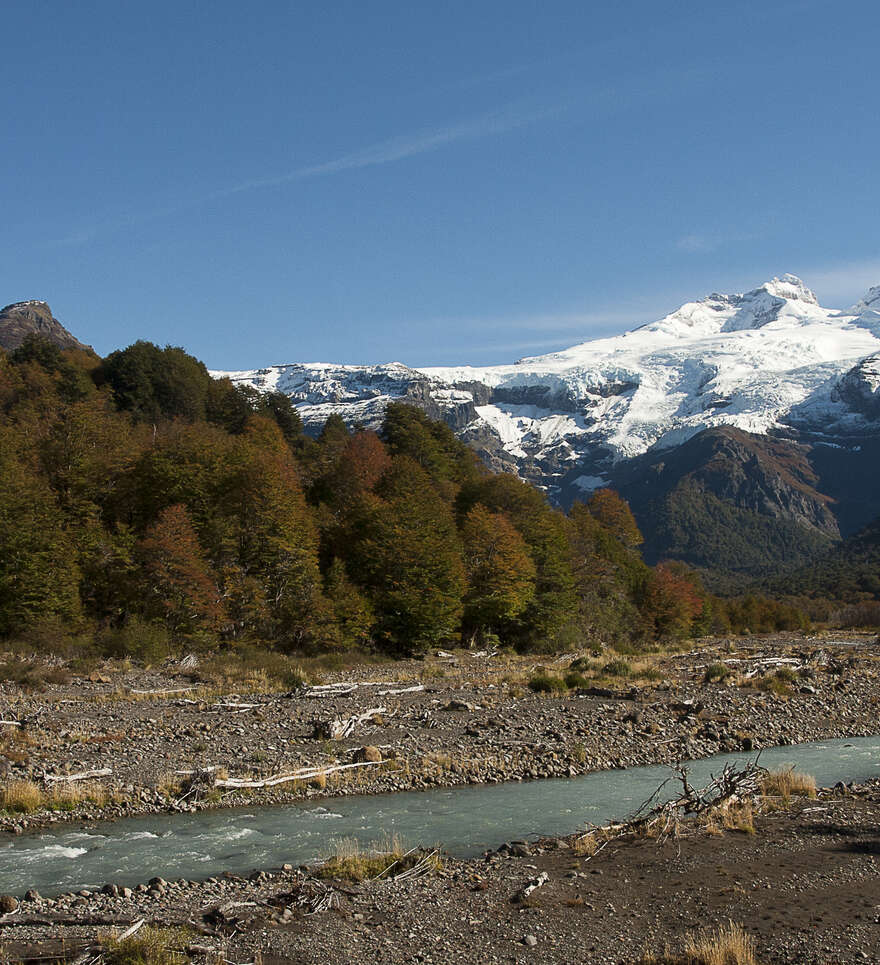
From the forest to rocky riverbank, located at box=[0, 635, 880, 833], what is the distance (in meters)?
7.37

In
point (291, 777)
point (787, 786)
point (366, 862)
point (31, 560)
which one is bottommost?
point (787, 786)

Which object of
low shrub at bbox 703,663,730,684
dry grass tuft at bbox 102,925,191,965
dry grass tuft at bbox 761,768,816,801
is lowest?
low shrub at bbox 703,663,730,684

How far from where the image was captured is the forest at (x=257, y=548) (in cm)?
4869

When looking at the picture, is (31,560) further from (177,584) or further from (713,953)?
(713,953)

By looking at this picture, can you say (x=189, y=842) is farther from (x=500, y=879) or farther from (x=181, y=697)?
→ (x=181, y=697)

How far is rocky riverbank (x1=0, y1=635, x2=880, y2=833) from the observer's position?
74.6 feet

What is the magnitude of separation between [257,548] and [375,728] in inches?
1041

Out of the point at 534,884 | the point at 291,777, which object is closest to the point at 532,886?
the point at 534,884

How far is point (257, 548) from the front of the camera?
54500mm

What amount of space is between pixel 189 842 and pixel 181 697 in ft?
57.8

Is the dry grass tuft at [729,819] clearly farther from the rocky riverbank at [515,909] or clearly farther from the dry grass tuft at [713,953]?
the dry grass tuft at [713,953]

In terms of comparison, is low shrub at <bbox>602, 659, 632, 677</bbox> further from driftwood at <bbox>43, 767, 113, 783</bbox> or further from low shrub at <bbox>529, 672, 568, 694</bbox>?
driftwood at <bbox>43, 767, 113, 783</bbox>

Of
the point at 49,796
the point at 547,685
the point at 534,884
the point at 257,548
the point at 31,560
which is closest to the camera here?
the point at 534,884

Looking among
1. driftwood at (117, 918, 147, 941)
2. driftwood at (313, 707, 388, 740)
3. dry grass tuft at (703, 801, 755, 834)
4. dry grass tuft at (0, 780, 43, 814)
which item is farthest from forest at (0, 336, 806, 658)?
driftwood at (117, 918, 147, 941)
